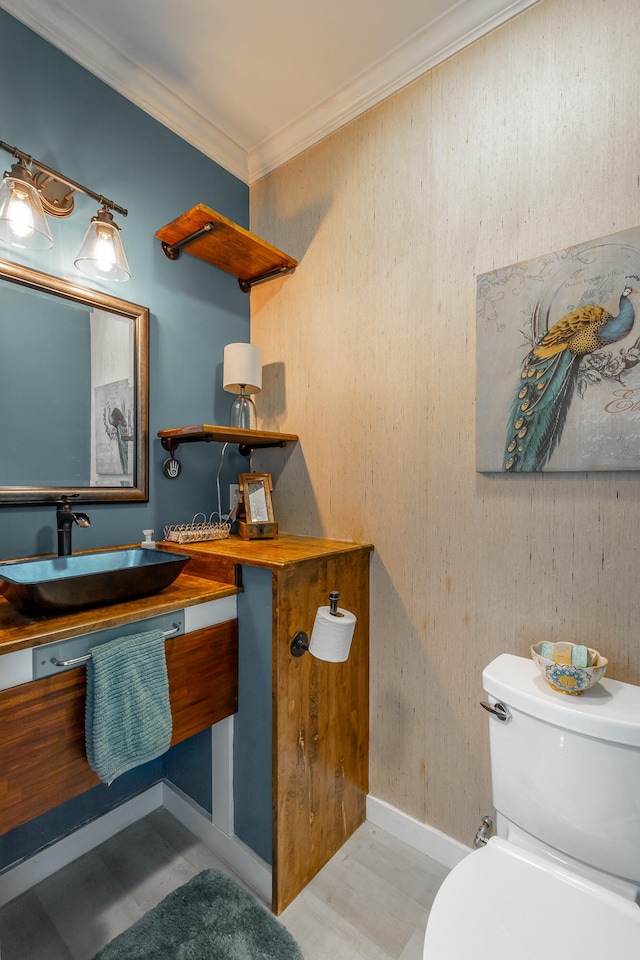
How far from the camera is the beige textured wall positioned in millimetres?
1215

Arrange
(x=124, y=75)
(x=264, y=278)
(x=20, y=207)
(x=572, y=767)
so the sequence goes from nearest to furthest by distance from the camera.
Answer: (x=572, y=767) < (x=20, y=207) < (x=124, y=75) < (x=264, y=278)

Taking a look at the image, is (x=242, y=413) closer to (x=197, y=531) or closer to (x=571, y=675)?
(x=197, y=531)

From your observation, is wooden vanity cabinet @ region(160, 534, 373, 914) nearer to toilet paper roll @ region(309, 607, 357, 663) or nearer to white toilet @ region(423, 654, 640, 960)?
toilet paper roll @ region(309, 607, 357, 663)

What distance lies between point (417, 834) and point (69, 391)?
6.28ft

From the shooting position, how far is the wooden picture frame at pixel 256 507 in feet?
5.91

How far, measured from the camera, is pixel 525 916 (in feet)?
2.84

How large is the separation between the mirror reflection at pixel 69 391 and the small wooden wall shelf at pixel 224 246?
0.33 metres

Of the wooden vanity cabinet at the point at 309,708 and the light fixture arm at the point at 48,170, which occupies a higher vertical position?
the light fixture arm at the point at 48,170

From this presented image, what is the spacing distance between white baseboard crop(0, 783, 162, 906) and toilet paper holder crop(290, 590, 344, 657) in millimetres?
929

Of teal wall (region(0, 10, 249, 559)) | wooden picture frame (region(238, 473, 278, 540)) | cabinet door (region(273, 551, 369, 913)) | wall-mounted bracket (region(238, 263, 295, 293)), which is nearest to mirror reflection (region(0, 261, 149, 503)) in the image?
teal wall (region(0, 10, 249, 559))

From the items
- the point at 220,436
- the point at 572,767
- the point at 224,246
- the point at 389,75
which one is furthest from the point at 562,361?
the point at 224,246

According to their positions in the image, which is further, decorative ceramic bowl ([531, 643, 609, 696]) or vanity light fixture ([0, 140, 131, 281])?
vanity light fixture ([0, 140, 131, 281])

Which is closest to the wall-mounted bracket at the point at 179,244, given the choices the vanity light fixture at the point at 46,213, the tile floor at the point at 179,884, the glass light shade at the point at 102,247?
the vanity light fixture at the point at 46,213

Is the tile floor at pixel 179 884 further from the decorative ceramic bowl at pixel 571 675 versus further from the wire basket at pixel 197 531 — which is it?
the wire basket at pixel 197 531
